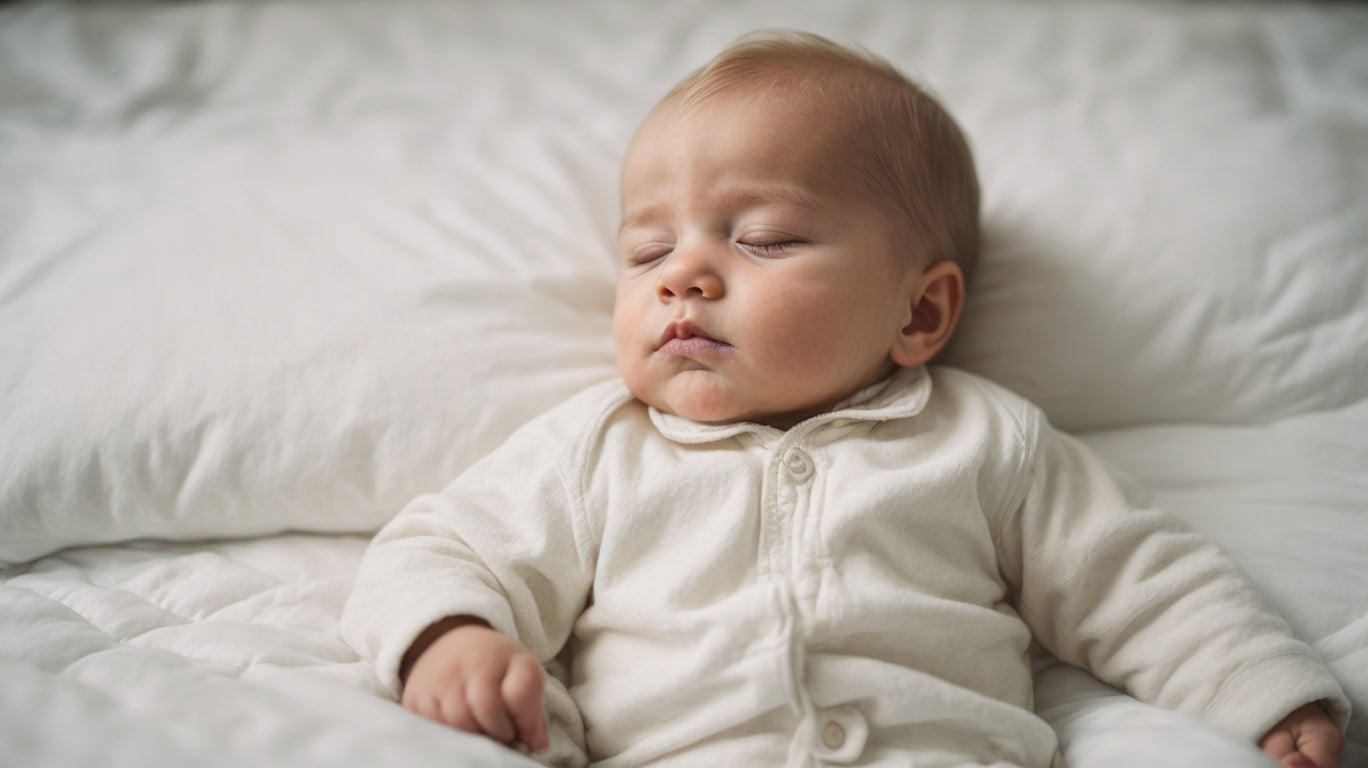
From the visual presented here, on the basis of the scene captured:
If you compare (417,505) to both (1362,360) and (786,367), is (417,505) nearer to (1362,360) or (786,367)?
(786,367)

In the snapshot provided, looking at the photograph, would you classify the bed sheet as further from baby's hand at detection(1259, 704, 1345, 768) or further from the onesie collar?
the onesie collar

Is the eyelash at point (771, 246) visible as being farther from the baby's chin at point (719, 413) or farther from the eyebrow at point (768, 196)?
the baby's chin at point (719, 413)

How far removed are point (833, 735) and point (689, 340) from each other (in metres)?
0.40

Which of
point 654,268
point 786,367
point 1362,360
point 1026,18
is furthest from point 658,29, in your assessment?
point 1362,360

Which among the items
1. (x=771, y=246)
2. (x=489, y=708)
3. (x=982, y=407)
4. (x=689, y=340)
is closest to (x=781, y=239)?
(x=771, y=246)

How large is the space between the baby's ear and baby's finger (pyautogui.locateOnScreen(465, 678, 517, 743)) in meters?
0.56

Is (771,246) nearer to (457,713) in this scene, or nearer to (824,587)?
(824,587)

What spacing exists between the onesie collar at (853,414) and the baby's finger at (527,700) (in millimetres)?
292

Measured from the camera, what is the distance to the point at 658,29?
1598 millimetres

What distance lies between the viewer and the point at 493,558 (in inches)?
35.6

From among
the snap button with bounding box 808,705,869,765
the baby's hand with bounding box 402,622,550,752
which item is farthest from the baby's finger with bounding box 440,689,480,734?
the snap button with bounding box 808,705,869,765

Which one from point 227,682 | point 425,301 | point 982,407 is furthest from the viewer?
point 425,301

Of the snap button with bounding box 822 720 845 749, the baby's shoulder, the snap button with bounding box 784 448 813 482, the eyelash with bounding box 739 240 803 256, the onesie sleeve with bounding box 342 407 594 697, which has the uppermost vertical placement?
the eyelash with bounding box 739 240 803 256

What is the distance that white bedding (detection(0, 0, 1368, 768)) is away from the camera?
0.91m
